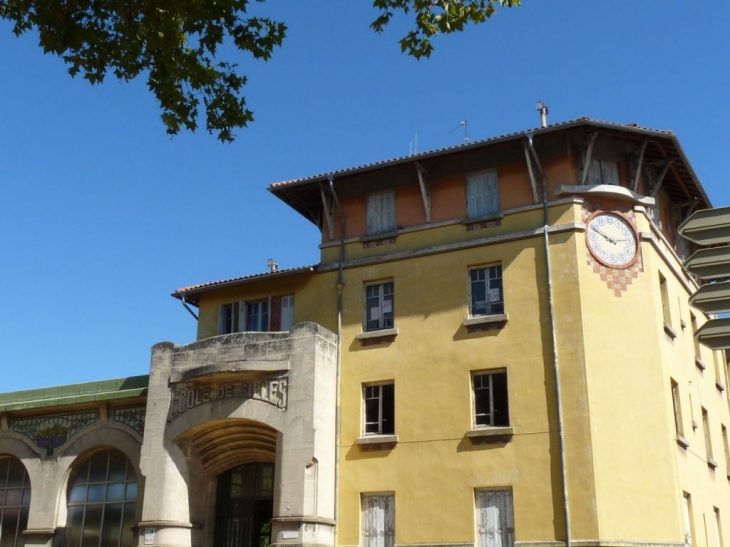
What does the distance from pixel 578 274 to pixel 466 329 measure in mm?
3237

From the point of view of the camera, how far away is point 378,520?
23141 mm

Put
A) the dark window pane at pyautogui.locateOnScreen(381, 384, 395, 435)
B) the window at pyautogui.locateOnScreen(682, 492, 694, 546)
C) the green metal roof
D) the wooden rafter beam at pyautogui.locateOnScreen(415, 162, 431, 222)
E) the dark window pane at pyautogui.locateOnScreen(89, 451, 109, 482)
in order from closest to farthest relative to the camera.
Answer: the window at pyautogui.locateOnScreen(682, 492, 694, 546) < the dark window pane at pyautogui.locateOnScreen(381, 384, 395, 435) < the wooden rafter beam at pyautogui.locateOnScreen(415, 162, 431, 222) < the green metal roof < the dark window pane at pyautogui.locateOnScreen(89, 451, 109, 482)

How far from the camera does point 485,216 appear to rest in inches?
953

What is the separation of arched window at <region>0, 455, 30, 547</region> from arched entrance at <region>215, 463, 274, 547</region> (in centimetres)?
761

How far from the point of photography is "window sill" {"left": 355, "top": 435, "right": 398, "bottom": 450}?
76.8 ft

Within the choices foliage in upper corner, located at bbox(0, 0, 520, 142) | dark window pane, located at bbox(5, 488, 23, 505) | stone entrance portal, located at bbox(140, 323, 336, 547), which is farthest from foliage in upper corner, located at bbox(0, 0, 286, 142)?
dark window pane, located at bbox(5, 488, 23, 505)

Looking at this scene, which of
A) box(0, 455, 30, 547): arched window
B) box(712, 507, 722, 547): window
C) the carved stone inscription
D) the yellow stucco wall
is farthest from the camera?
box(0, 455, 30, 547): arched window

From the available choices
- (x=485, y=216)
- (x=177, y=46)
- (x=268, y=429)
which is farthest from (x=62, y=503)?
(x=177, y=46)

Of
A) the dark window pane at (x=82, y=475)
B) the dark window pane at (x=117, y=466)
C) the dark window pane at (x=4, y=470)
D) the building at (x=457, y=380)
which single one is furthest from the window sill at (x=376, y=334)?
the dark window pane at (x=4, y=470)

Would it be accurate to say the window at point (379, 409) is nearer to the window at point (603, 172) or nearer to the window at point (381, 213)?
the window at point (381, 213)

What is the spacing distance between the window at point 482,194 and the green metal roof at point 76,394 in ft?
36.6

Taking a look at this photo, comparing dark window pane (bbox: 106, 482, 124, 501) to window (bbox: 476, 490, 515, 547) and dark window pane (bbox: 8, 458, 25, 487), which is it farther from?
window (bbox: 476, 490, 515, 547)

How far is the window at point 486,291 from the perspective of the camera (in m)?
23.7

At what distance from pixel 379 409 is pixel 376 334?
2.06 m
